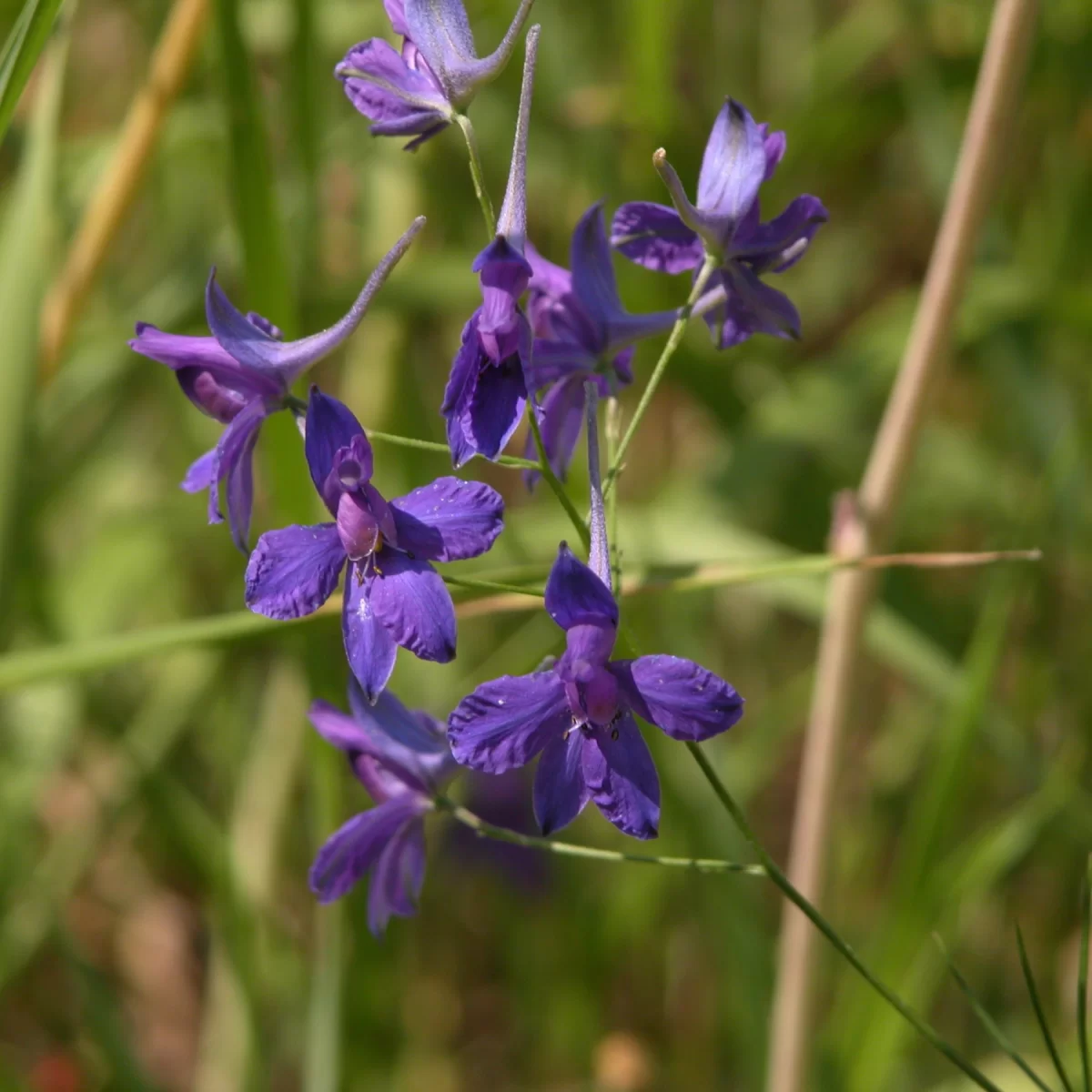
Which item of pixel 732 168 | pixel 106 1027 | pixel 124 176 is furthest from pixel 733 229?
pixel 106 1027

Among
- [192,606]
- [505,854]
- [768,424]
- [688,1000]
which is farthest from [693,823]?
[192,606]

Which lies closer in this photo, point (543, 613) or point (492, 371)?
point (492, 371)

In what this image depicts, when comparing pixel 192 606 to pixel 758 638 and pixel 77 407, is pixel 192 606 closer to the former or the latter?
pixel 77 407

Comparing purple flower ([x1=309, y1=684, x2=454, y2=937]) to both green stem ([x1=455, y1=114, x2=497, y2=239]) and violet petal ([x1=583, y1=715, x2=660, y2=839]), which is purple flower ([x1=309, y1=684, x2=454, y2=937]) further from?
green stem ([x1=455, y1=114, x2=497, y2=239])

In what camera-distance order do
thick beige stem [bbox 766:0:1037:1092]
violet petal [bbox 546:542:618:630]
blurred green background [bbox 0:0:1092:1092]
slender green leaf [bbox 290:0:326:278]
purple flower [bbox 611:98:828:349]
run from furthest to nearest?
blurred green background [bbox 0:0:1092:1092], slender green leaf [bbox 290:0:326:278], thick beige stem [bbox 766:0:1037:1092], purple flower [bbox 611:98:828:349], violet petal [bbox 546:542:618:630]

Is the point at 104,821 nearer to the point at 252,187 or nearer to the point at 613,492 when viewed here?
the point at 252,187

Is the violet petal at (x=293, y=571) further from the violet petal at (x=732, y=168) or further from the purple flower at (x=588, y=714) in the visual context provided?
the violet petal at (x=732, y=168)

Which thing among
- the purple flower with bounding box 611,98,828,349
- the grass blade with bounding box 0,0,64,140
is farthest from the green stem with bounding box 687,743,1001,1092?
the grass blade with bounding box 0,0,64,140

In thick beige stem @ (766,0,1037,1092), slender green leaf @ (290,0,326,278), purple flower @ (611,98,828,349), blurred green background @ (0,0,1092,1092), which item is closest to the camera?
purple flower @ (611,98,828,349)
